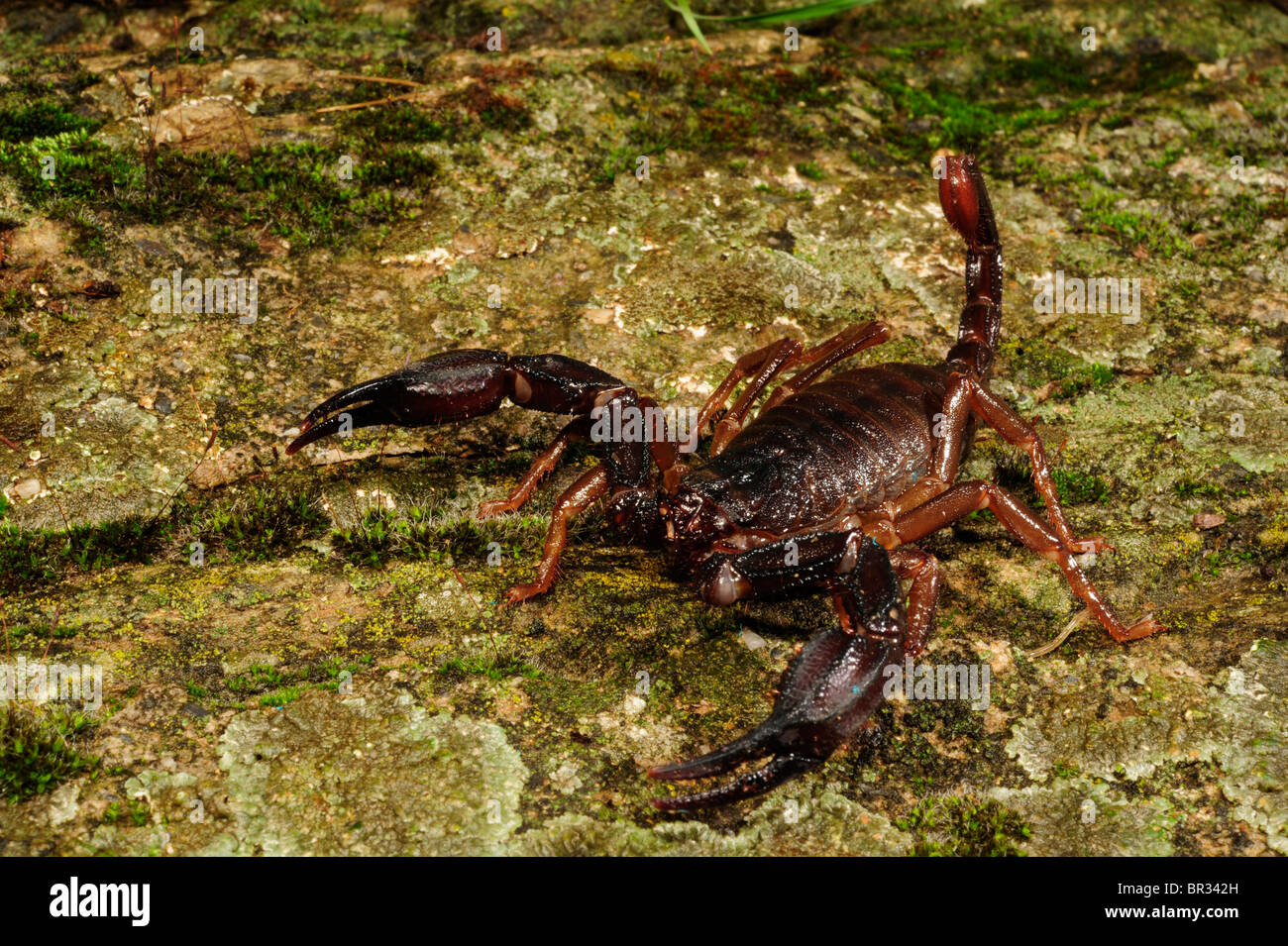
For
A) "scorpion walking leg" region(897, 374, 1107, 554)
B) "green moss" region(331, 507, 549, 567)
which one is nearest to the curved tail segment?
"scorpion walking leg" region(897, 374, 1107, 554)

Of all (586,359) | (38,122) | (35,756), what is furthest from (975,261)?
(38,122)

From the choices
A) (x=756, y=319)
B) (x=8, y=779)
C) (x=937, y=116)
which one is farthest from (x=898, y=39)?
(x=8, y=779)

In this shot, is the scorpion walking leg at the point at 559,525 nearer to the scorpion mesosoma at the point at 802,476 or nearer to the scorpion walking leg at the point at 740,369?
the scorpion mesosoma at the point at 802,476

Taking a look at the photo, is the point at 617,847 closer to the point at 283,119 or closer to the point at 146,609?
the point at 146,609

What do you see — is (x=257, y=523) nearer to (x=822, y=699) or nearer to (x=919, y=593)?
(x=822, y=699)

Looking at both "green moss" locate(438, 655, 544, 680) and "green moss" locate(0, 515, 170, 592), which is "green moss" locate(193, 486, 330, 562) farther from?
"green moss" locate(438, 655, 544, 680)

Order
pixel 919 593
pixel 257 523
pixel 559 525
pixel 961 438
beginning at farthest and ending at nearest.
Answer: pixel 961 438, pixel 257 523, pixel 559 525, pixel 919 593
